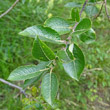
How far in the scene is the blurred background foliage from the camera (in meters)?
1.61

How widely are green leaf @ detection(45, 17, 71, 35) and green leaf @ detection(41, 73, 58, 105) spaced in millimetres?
155

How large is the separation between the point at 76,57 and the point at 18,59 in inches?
50.3

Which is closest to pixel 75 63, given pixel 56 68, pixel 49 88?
pixel 49 88

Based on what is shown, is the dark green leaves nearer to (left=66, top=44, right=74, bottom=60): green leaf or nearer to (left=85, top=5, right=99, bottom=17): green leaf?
(left=66, top=44, right=74, bottom=60): green leaf

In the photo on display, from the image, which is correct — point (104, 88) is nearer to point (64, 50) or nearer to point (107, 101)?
point (107, 101)

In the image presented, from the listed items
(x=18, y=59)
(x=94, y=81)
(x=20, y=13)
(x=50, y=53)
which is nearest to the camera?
(x=50, y=53)

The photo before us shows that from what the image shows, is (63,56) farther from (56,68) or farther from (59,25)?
(56,68)

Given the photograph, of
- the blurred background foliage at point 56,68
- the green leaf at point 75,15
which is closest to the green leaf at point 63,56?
the green leaf at point 75,15

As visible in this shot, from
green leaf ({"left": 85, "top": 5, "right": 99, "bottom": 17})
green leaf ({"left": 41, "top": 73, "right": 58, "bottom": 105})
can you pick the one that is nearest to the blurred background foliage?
green leaf ({"left": 85, "top": 5, "right": 99, "bottom": 17})

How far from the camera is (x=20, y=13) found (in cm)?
182

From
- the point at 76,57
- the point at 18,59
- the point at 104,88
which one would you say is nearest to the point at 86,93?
the point at 104,88

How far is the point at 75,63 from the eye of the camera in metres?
0.51

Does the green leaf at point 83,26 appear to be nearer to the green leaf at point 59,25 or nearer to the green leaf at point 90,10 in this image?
the green leaf at point 59,25

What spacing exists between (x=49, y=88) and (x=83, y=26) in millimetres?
223
